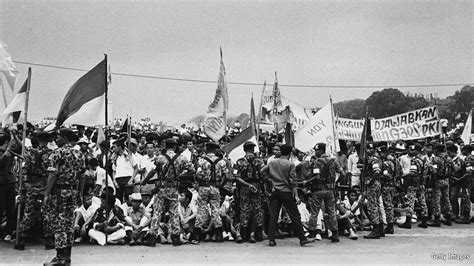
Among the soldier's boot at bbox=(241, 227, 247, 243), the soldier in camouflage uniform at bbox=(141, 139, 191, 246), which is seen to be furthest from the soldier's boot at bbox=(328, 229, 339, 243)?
the soldier in camouflage uniform at bbox=(141, 139, 191, 246)

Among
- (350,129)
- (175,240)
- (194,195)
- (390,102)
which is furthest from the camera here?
(390,102)

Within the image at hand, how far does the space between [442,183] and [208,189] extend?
6851 mm

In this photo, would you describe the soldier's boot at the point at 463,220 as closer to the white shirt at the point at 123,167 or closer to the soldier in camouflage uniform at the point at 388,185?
the soldier in camouflage uniform at the point at 388,185

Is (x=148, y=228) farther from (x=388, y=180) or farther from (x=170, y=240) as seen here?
(x=388, y=180)

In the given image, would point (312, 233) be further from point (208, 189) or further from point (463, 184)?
point (463, 184)

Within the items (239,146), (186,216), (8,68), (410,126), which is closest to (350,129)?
(410,126)

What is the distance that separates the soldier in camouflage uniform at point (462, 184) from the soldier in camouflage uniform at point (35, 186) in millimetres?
10790

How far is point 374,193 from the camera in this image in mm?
11453

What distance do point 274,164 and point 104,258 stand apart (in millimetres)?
3909

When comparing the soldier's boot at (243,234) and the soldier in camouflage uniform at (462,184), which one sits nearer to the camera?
the soldier's boot at (243,234)

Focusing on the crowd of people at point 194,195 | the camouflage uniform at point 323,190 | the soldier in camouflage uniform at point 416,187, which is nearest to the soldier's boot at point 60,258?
the crowd of people at point 194,195

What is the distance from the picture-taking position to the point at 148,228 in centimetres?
1045

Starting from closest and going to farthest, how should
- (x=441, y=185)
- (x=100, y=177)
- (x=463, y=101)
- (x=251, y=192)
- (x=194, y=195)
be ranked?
1. (x=251, y=192)
2. (x=194, y=195)
3. (x=100, y=177)
4. (x=441, y=185)
5. (x=463, y=101)

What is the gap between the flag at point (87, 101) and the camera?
378 inches
